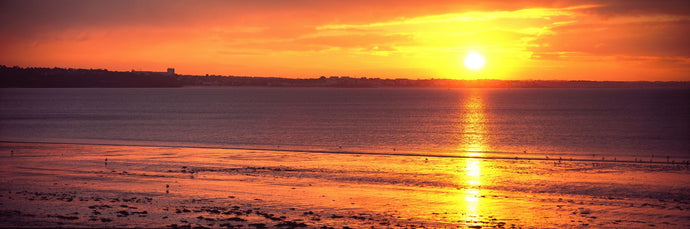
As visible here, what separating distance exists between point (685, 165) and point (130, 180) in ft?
132

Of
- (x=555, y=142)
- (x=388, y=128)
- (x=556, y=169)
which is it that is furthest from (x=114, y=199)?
(x=388, y=128)

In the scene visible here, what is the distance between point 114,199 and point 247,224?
8662 millimetres

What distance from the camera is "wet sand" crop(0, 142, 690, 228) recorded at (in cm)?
2364

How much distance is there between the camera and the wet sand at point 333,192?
2364 centimetres

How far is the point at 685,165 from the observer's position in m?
44.9

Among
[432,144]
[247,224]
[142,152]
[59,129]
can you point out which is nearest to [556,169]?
[432,144]

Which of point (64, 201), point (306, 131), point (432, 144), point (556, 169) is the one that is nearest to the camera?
point (64, 201)

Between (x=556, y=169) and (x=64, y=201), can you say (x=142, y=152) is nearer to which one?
(x=64, y=201)

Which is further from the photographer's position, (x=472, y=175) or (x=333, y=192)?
(x=472, y=175)

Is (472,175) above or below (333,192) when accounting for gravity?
above

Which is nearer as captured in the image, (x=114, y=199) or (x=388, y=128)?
(x=114, y=199)

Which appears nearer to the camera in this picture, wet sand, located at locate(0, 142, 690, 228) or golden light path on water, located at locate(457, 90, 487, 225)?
wet sand, located at locate(0, 142, 690, 228)

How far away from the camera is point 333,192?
30438 mm

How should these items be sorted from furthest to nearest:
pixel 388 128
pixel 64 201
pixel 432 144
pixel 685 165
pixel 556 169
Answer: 1. pixel 388 128
2. pixel 432 144
3. pixel 685 165
4. pixel 556 169
5. pixel 64 201
